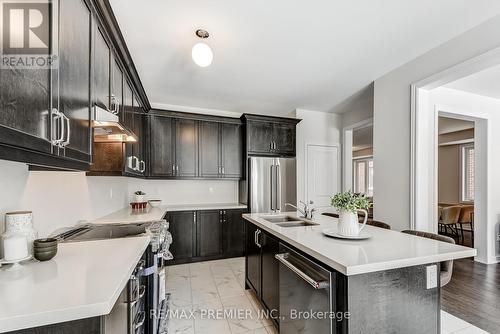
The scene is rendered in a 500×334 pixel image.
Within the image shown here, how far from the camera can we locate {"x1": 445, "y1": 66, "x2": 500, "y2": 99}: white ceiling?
296cm

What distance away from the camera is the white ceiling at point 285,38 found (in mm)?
1874

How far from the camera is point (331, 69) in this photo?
2.93m

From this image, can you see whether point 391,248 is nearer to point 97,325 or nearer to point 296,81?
point 97,325

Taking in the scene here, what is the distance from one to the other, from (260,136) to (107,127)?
275 centimetres

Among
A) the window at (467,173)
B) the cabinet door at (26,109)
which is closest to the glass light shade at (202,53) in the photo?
the cabinet door at (26,109)

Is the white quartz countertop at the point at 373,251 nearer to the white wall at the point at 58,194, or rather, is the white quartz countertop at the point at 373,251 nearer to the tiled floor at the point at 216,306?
the tiled floor at the point at 216,306

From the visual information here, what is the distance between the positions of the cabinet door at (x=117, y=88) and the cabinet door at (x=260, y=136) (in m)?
2.30

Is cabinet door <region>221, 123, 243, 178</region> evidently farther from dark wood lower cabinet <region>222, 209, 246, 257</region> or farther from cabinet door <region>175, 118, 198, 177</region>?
dark wood lower cabinet <region>222, 209, 246, 257</region>

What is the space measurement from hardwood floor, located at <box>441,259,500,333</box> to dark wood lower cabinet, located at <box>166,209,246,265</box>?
9.19 ft

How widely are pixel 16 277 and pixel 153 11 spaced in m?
1.99

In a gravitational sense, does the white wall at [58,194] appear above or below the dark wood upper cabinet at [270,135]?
below

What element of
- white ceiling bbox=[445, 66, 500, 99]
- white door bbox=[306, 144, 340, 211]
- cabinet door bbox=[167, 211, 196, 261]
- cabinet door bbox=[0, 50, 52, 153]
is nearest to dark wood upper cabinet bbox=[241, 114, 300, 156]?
white door bbox=[306, 144, 340, 211]

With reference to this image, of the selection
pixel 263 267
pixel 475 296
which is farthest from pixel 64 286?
pixel 475 296

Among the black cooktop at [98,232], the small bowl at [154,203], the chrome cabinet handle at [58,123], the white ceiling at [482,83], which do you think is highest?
the white ceiling at [482,83]
